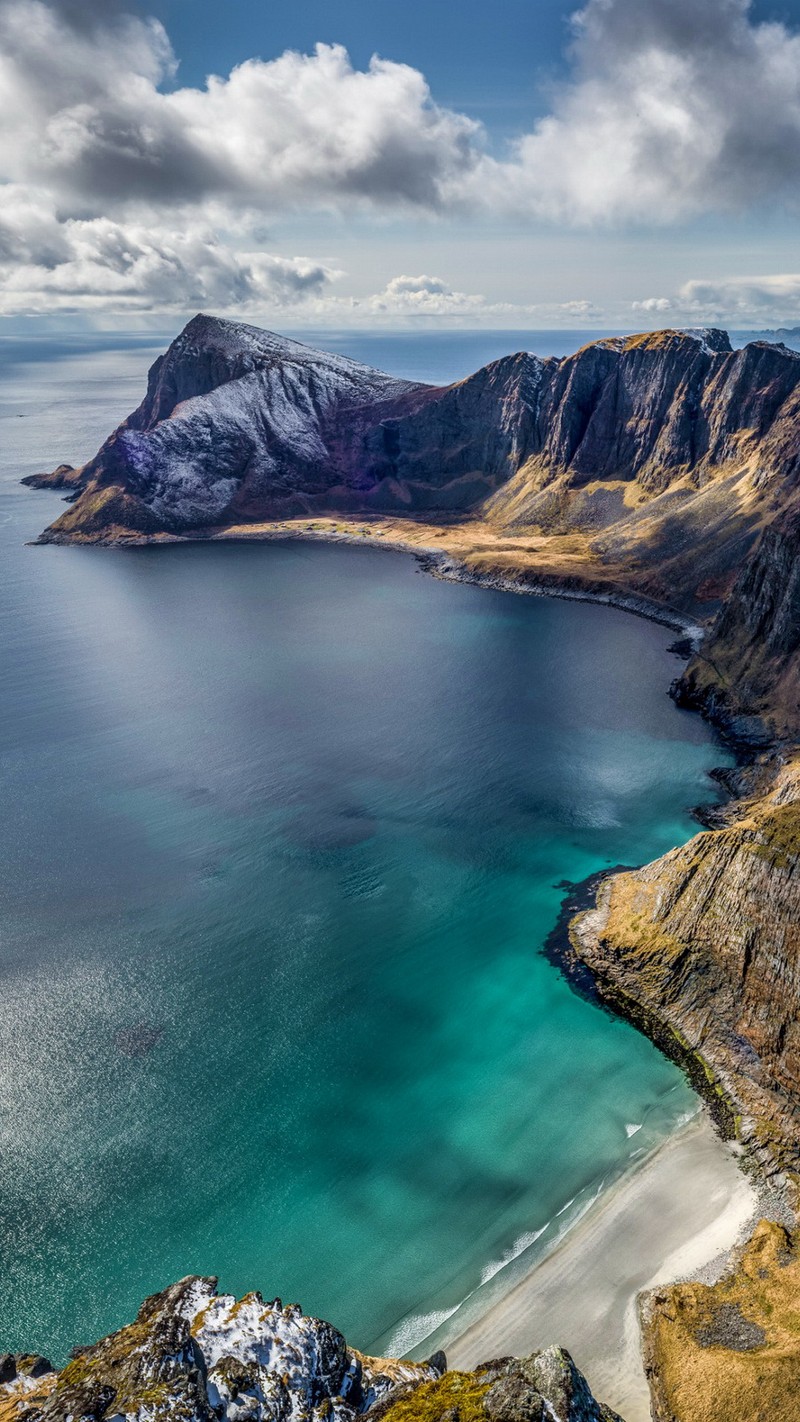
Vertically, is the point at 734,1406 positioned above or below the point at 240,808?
below

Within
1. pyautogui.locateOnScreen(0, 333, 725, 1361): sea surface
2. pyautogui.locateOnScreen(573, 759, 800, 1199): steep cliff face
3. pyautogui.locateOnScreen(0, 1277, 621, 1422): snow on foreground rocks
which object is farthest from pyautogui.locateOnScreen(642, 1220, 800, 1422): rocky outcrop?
pyautogui.locateOnScreen(0, 1277, 621, 1422): snow on foreground rocks

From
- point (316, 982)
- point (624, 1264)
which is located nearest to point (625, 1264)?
point (624, 1264)

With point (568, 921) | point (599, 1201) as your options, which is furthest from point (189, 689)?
point (599, 1201)

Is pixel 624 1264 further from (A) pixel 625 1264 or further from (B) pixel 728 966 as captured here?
(B) pixel 728 966

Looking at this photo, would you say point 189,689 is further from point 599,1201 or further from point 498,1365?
point 498,1365

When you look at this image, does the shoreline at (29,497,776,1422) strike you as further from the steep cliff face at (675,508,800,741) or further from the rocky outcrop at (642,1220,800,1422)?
the steep cliff face at (675,508,800,741)

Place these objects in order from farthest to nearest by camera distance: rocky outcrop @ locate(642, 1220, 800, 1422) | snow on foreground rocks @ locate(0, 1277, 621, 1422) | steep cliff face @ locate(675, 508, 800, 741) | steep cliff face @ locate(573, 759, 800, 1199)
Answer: steep cliff face @ locate(675, 508, 800, 741)
steep cliff face @ locate(573, 759, 800, 1199)
rocky outcrop @ locate(642, 1220, 800, 1422)
snow on foreground rocks @ locate(0, 1277, 621, 1422)

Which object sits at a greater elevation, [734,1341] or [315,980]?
[315,980]
